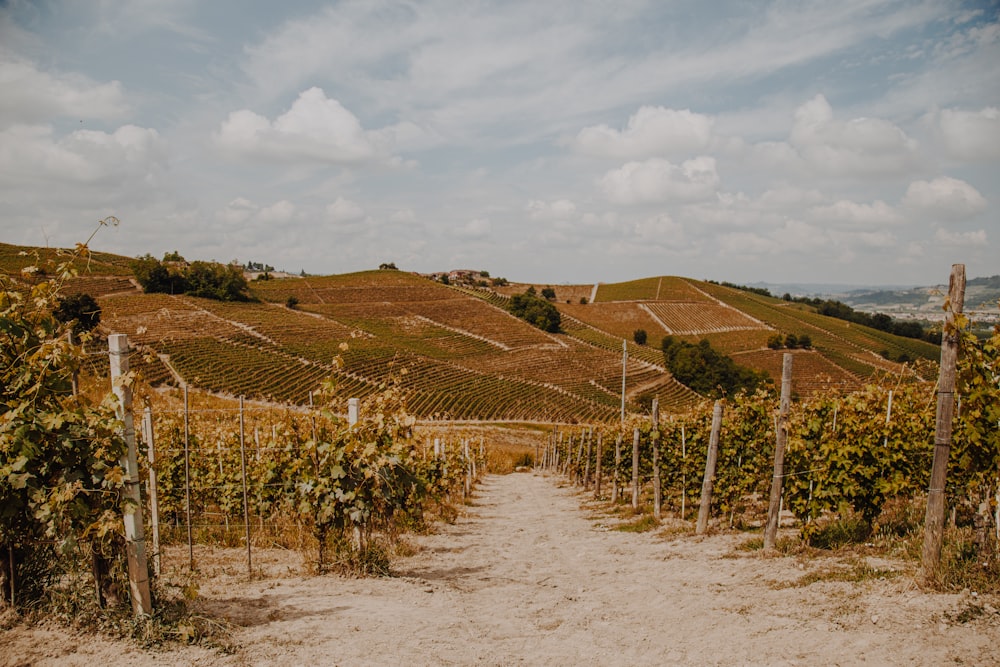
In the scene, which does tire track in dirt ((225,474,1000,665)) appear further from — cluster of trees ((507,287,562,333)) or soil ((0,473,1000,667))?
cluster of trees ((507,287,562,333))

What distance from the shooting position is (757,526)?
944cm

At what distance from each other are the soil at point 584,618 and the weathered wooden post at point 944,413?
0.52 meters

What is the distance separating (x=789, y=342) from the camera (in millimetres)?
79438

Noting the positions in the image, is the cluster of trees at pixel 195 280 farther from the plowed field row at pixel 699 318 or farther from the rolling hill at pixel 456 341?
the plowed field row at pixel 699 318

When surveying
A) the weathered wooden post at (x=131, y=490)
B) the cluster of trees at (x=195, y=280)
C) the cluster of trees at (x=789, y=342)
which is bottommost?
the cluster of trees at (x=789, y=342)

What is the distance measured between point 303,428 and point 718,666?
477cm

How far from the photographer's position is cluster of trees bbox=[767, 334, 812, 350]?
78938 mm

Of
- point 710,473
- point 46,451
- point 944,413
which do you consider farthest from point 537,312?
point 46,451

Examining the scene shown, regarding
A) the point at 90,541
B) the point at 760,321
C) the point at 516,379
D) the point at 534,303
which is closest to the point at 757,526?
the point at 90,541

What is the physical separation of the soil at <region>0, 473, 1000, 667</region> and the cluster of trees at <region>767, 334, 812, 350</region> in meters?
78.9

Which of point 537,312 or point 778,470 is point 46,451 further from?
point 537,312

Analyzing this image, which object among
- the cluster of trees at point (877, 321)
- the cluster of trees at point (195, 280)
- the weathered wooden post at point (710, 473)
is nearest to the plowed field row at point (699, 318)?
the cluster of trees at point (877, 321)

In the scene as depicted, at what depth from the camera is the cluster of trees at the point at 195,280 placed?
7244cm

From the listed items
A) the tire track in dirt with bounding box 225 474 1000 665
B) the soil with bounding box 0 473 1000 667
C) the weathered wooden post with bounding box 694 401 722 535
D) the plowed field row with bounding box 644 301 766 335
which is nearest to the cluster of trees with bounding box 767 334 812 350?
the plowed field row with bounding box 644 301 766 335
